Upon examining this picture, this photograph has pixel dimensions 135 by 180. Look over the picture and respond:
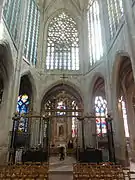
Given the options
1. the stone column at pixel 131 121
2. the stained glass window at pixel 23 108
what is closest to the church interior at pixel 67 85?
the stained glass window at pixel 23 108

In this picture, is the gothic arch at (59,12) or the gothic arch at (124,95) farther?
the gothic arch at (59,12)

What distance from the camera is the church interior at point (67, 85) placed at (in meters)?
10.1

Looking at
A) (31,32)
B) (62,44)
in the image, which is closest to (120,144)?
(62,44)

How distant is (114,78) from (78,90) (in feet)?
19.7

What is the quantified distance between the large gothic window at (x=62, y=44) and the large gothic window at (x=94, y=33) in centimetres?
253

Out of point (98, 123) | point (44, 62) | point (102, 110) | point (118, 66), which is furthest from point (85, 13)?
point (98, 123)

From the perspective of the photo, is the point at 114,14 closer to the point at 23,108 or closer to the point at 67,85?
the point at 67,85

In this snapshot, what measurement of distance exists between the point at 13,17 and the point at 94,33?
9.83 metres

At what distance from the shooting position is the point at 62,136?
67.9 feet

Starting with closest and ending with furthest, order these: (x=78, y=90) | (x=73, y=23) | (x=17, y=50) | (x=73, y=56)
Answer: (x=17, y=50)
(x=78, y=90)
(x=73, y=56)
(x=73, y=23)

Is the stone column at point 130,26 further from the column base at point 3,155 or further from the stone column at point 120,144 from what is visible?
the column base at point 3,155

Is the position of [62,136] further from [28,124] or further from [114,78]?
[114,78]

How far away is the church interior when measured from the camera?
10.1 metres

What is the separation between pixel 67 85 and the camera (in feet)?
60.8
